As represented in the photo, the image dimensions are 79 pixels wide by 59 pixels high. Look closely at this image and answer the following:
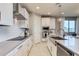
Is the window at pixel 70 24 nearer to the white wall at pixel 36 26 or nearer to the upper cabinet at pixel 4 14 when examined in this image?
the white wall at pixel 36 26

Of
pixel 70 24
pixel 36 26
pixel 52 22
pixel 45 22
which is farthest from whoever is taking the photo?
pixel 45 22

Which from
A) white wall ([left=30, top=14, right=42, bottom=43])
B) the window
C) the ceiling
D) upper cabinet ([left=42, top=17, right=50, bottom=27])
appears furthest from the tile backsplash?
upper cabinet ([left=42, top=17, right=50, bottom=27])

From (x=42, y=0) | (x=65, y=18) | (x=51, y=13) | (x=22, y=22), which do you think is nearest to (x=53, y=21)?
(x=51, y=13)

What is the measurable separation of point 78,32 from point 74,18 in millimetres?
872

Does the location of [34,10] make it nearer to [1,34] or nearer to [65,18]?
[65,18]

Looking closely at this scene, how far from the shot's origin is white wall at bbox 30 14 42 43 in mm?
4680

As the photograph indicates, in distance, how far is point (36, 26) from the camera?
5.18 m

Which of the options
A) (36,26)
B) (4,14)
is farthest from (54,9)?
(4,14)

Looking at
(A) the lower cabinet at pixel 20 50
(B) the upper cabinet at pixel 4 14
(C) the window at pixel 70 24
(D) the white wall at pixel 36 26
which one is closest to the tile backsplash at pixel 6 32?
(A) the lower cabinet at pixel 20 50

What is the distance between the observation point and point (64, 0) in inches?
57.4

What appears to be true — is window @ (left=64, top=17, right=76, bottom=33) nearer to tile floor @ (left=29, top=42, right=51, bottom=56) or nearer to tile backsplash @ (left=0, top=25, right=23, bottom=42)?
tile floor @ (left=29, top=42, right=51, bottom=56)

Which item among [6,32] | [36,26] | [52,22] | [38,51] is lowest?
[38,51]

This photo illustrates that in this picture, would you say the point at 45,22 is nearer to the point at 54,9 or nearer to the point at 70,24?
the point at 54,9

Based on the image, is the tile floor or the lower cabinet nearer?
the lower cabinet
